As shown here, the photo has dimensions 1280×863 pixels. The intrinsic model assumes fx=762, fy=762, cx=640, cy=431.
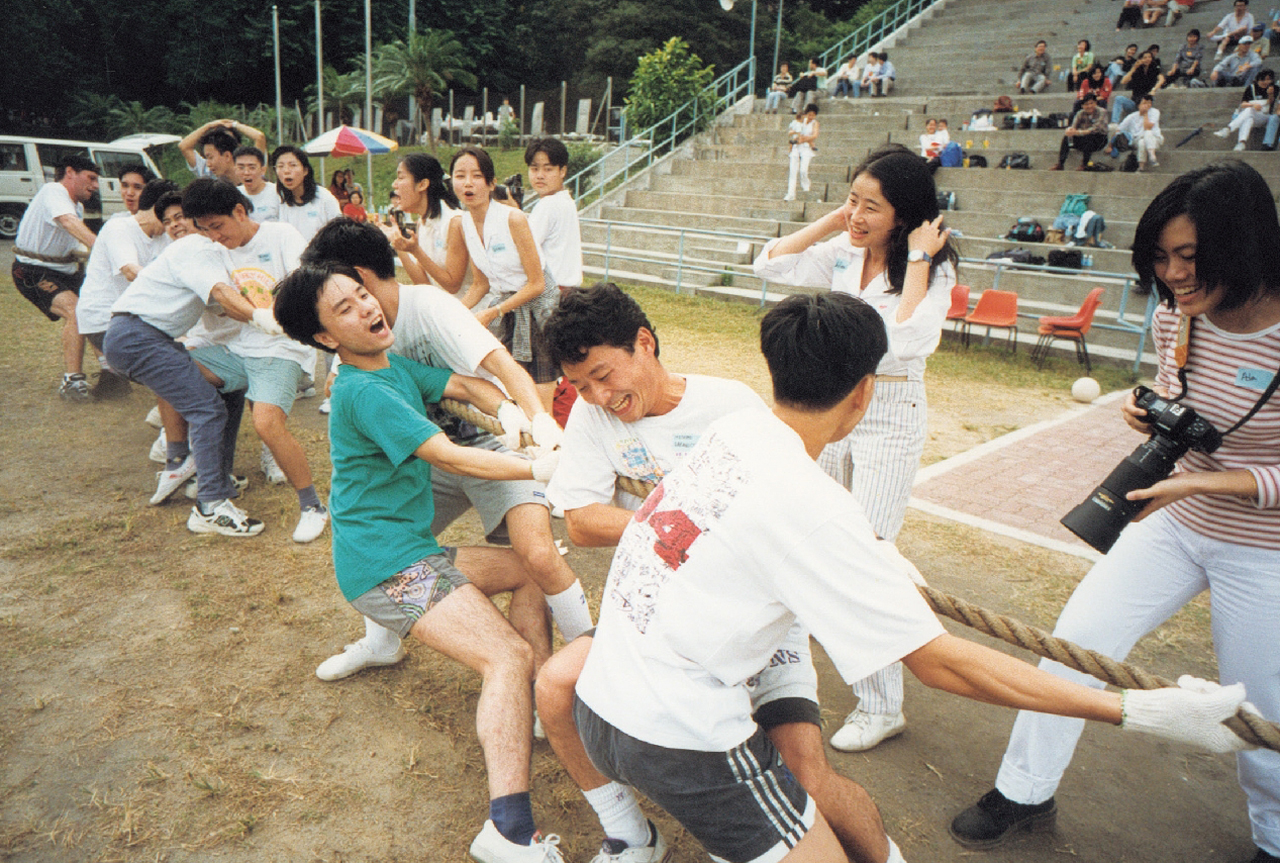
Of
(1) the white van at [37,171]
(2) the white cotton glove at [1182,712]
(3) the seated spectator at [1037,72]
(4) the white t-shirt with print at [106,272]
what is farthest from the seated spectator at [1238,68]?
(1) the white van at [37,171]

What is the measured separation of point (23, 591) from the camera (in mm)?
3830

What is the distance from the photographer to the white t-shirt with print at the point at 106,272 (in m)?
5.63

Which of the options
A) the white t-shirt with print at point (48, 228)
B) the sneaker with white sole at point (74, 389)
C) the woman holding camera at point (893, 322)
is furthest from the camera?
the white t-shirt with print at point (48, 228)

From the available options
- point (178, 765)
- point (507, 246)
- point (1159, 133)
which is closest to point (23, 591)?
point (178, 765)

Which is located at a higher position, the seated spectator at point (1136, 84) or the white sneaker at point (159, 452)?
the seated spectator at point (1136, 84)

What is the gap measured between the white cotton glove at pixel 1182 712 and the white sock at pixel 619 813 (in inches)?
49.1

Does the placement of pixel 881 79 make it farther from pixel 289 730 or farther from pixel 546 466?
pixel 289 730

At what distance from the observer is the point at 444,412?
326 cm

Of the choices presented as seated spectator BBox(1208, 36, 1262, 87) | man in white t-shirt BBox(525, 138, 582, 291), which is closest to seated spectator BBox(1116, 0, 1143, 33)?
seated spectator BBox(1208, 36, 1262, 87)

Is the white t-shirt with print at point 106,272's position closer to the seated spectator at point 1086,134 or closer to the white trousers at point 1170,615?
the white trousers at point 1170,615

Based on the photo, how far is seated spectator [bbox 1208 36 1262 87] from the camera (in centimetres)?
1418

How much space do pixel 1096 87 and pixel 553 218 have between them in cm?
1457

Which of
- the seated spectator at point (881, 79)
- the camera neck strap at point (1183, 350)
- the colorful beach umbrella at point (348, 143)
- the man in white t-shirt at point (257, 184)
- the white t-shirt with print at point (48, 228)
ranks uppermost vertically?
the seated spectator at point (881, 79)

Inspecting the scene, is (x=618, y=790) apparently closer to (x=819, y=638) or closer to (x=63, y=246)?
(x=819, y=638)
